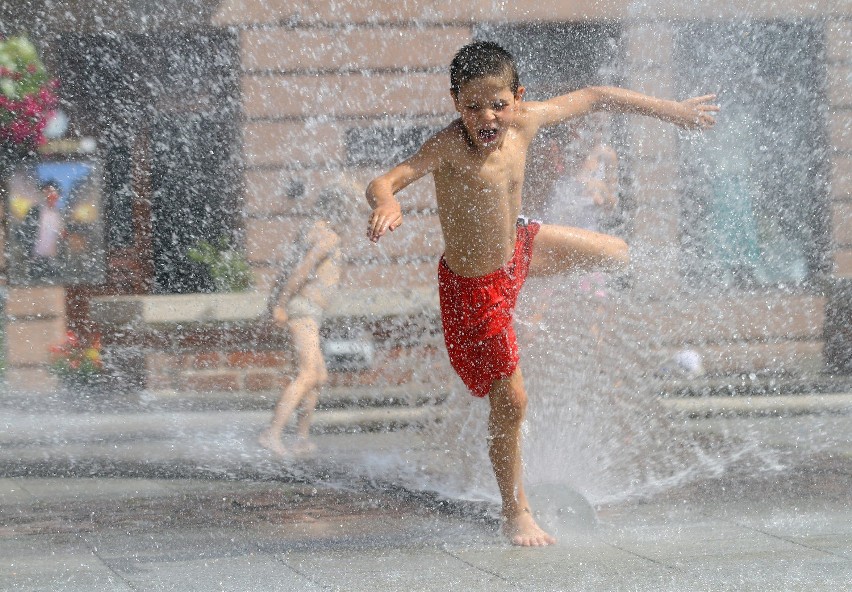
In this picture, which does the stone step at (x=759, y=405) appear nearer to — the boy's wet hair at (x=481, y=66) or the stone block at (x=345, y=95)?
the stone block at (x=345, y=95)

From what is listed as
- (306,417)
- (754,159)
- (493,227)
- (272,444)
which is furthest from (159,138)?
(493,227)

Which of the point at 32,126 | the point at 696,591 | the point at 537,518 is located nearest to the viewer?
the point at 696,591

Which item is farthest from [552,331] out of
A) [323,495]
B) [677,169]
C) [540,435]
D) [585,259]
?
[677,169]

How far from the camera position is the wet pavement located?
316 cm

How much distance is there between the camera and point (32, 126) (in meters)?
8.51

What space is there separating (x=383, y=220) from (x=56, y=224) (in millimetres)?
6338

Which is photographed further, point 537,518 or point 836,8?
point 836,8

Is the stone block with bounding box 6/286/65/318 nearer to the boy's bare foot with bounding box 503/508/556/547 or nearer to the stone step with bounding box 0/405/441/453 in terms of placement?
the stone step with bounding box 0/405/441/453

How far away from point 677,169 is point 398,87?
2.06m

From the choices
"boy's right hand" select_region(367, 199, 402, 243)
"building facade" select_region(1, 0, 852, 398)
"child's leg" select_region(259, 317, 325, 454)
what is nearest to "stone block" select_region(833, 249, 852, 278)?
"building facade" select_region(1, 0, 852, 398)

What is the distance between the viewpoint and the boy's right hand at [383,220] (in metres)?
3.27

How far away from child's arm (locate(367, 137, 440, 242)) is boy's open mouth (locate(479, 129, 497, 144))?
0.53ft

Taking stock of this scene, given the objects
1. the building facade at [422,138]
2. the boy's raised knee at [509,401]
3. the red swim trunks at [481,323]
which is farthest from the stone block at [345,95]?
the boy's raised knee at [509,401]

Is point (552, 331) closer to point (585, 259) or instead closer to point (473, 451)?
point (473, 451)
